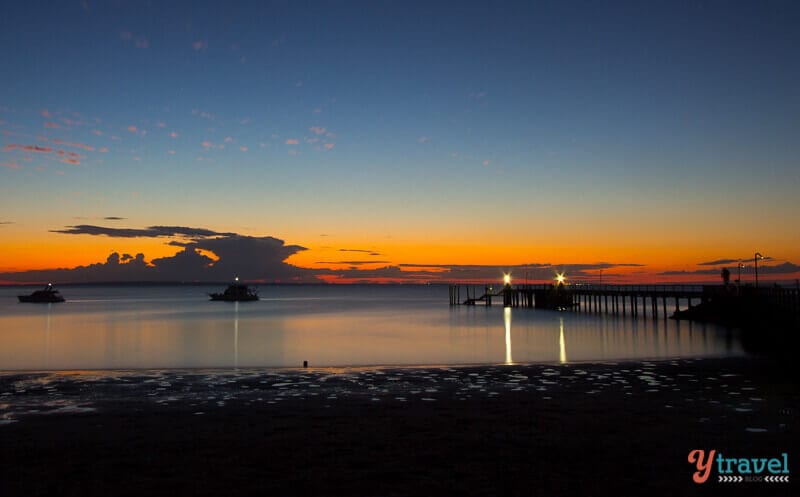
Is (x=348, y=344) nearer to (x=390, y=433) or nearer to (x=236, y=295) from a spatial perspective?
(x=390, y=433)

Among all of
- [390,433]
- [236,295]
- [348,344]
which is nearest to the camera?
[390,433]

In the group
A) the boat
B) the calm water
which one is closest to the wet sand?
the calm water

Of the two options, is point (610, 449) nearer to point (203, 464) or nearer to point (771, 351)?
point (203, 464)

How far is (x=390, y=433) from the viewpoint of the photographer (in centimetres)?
1409

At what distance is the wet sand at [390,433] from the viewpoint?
10688 millimetres

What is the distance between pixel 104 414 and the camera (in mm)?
16406

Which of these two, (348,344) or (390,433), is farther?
(348,344)

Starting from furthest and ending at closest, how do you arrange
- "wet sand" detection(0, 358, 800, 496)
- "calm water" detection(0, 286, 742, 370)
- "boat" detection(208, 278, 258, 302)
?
"boat" detection(208, 278, 258, 302)
"calm water" detection(0, 286, 742, 370)
"wet sand" detection(0, 358, 800, 496)

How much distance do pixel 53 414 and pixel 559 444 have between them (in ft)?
40.1

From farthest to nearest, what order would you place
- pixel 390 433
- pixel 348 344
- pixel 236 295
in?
pixel 236 295 → pixel 348 344 → pixel 390 433

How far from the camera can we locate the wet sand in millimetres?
10688

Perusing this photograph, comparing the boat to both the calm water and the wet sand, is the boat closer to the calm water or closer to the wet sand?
the calm water

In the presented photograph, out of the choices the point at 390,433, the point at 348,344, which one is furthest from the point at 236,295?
the point at 390,433

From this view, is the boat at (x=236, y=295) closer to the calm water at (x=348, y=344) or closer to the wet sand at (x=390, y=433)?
the calm water at (x=348, y=344)
